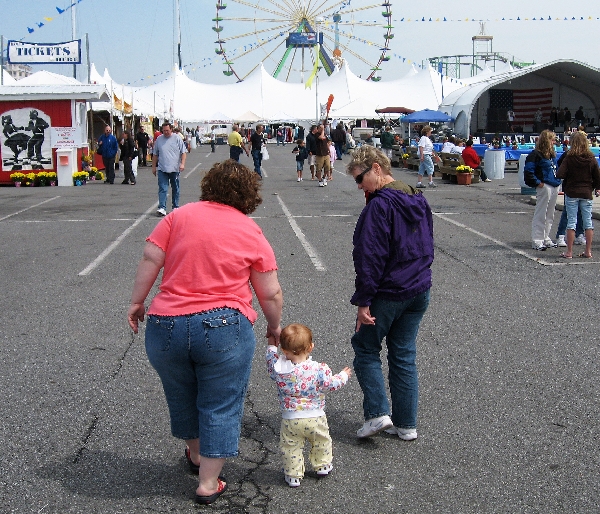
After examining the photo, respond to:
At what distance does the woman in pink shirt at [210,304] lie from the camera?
3.34 meters

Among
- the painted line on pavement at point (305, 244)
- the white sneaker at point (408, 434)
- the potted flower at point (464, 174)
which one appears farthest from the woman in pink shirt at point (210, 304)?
the potted flower at point (464, 174)

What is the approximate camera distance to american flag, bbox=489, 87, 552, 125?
55.2 m

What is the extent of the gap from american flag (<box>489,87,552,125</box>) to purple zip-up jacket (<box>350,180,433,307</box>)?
5388 centimetres

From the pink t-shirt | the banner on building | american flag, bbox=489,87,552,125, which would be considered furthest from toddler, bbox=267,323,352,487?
american flag, bbox=489,87,552,125

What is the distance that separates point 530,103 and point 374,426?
55.0 metres

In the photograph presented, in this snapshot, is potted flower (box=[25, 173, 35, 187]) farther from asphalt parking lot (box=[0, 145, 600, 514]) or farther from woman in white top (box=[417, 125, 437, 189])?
asphalt parking lot (box=[0, 145, 600, 514])

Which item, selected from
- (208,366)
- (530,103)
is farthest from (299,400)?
(530,103)

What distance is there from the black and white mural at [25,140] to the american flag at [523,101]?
3955 cm

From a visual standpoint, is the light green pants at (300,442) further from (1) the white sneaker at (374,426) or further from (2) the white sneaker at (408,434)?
(2) the white sneaker at (408,434)

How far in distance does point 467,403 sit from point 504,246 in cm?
650

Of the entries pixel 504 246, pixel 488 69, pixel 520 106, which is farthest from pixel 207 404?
pixel 488 69

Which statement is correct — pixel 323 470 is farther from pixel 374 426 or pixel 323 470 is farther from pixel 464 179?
pixel 464 179

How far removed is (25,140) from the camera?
22.5 metres

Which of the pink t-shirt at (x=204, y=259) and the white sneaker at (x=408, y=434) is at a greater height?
the pink t-shirt at (x=204, y=259)
